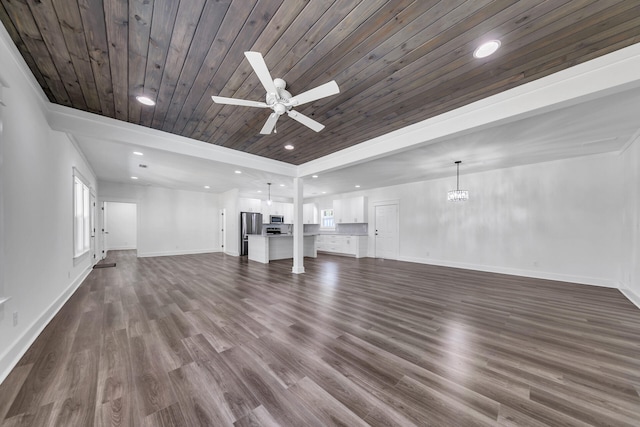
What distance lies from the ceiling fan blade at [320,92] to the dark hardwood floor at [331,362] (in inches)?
95.6

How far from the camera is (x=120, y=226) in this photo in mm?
10930

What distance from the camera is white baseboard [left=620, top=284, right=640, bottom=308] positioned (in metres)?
3.49

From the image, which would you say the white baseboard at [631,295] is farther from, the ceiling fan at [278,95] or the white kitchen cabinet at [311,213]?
the white kitchen cabinet at [311,213]

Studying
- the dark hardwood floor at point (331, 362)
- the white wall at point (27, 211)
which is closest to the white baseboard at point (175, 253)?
the dark hardwood floor at point (331, 362)

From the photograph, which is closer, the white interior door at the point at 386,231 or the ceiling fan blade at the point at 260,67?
the ceiling fan blade at the point at 260,67

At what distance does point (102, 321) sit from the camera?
2.87 meters


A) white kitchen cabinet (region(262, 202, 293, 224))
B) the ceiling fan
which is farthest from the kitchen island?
the ceiling fan

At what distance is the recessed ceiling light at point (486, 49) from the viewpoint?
6.28ft

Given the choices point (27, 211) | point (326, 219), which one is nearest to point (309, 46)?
point (27, 211)

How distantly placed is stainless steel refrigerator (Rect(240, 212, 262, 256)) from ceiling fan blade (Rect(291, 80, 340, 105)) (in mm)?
7507

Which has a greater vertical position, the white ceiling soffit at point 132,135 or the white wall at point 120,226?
the white ceiling soffit at point 132,135

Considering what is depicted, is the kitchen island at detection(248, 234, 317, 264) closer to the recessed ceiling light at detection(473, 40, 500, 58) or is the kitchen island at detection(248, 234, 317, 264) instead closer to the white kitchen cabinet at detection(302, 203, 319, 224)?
the white kitchen cabinet at detection(302, 203, 319, 224)

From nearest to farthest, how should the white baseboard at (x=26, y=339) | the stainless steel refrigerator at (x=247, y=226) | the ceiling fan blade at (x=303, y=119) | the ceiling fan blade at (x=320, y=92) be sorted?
1. the white baseboard at (x=26, y=339)
2. the ceiling fan blade at (x=320, y=92)
3. the ceiling fan blade at (x=303, y=119)
4. the stainless steel refrigerator at (x=247, y=226)

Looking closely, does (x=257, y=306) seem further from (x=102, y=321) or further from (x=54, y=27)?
(x=54, y=27)
